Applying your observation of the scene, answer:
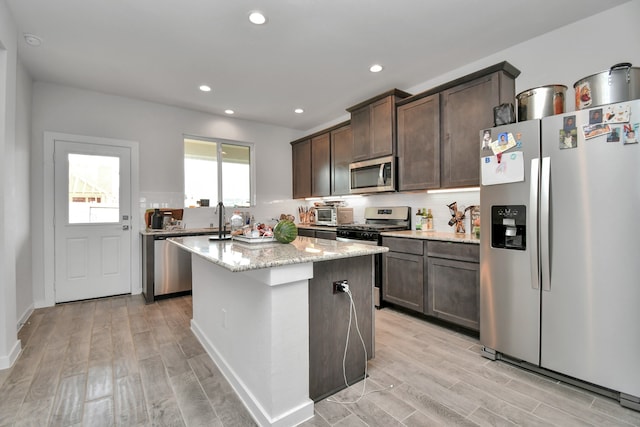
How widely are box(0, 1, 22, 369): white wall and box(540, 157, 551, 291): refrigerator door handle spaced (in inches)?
149

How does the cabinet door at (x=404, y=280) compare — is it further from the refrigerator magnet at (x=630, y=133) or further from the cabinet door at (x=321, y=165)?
the cabinet door at (x=321, y=165)

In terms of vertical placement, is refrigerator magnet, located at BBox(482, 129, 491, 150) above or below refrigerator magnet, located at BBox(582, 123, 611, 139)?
above

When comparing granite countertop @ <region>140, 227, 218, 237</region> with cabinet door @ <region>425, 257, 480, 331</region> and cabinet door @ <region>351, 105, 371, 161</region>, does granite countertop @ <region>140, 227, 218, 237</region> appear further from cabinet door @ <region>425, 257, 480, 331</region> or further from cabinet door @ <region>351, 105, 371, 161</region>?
cabinet door @ <region>425, 257, 480, 331</region>

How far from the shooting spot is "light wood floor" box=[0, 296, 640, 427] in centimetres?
163

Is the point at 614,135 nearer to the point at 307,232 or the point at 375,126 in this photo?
the point at 375,126

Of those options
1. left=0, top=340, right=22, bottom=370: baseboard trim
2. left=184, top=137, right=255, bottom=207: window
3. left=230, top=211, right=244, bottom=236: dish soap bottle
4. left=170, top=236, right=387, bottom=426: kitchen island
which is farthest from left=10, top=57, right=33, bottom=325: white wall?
left=170, top=236, right=387, bottom=426: kitchen island

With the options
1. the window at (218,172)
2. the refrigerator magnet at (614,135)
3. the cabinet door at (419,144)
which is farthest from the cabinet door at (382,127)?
the window at (218,172)

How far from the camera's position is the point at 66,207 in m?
3.67

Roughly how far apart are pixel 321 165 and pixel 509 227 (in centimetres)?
325

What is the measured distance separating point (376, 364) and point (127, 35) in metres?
3.46

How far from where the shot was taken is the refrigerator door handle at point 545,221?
1.94 metres

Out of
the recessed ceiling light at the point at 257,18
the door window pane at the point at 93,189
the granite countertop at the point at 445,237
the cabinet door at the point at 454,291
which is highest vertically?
the recessed ceiling light at the point at 257,18

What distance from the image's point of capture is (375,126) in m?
3.77

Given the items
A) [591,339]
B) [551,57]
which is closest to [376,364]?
[591,339]
